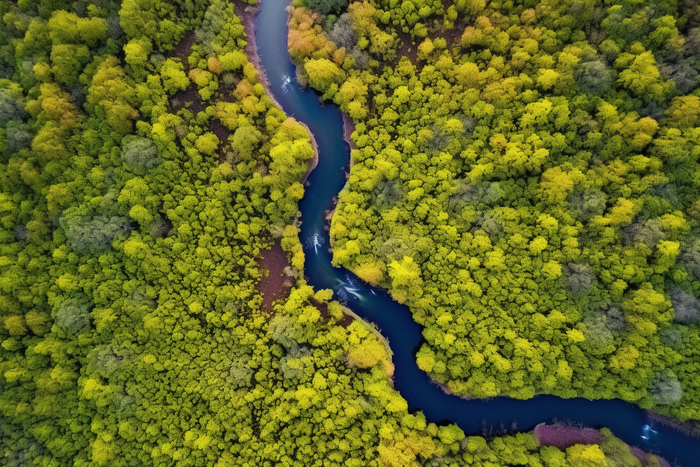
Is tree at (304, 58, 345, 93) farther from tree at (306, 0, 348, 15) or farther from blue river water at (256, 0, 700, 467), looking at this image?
tree at (306, 0, 348, 15)

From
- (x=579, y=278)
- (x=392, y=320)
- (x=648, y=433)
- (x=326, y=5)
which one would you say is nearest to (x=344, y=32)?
(x=326, y=5)

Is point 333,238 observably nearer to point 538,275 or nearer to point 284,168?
point 284,168

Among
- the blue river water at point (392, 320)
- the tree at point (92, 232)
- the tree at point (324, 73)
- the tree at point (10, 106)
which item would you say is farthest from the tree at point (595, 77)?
the tree at point (10, 106)

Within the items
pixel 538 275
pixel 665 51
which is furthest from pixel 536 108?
pixel 538 275

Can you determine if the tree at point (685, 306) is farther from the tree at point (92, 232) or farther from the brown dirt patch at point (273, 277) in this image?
the tree at point (92, 232)

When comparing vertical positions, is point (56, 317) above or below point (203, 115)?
below

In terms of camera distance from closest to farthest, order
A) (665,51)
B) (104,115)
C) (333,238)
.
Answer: (665,51) → (104,115) → (333,238)
